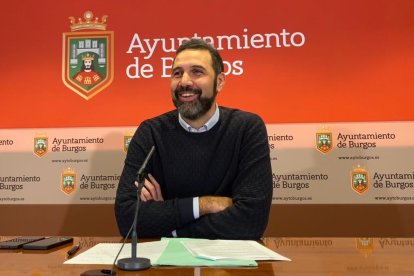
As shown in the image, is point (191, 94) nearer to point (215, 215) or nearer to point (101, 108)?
point (215, 215)

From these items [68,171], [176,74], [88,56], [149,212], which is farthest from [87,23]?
[149,212]

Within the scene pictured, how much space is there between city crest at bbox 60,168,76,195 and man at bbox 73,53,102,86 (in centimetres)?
76

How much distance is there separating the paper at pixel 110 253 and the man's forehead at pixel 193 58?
1.24m

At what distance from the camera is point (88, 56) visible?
3.33 m

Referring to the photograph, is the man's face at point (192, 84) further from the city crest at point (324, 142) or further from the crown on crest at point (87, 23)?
the crown on crest at point (87, 23)

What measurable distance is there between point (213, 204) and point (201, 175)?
0.29 meters

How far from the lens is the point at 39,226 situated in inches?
127

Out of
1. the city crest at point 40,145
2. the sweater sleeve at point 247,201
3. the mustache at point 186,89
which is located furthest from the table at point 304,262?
the city crest at point 40,145

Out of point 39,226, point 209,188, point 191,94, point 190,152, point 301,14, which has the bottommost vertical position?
point 39,226

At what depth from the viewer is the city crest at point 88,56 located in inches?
130

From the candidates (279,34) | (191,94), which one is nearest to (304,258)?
(191,94)

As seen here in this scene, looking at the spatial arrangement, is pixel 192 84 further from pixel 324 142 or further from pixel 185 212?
pixel 324 142

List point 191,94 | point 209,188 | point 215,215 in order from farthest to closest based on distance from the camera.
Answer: point 191,94
point 209,188
point 215,215

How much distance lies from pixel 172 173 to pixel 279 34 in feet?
5.37
